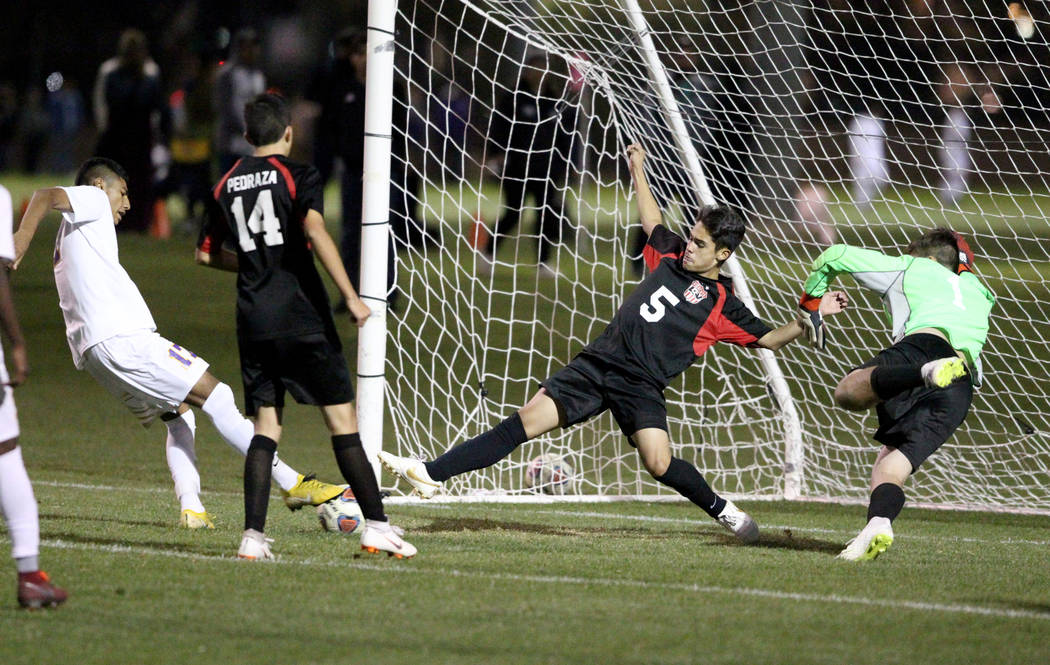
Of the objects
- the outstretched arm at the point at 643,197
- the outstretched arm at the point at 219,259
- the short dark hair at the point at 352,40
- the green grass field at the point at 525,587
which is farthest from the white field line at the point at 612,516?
the short dark hair at the point at 352,40

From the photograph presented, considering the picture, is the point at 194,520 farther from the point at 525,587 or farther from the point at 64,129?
the point at 64,129

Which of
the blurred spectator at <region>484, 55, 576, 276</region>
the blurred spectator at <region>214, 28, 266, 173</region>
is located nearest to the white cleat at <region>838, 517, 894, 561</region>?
the blurred spectator at <region>484, 55, 576, 276</region>

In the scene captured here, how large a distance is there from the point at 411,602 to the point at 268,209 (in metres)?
1.60

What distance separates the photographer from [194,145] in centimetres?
2048

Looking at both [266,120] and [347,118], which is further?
[347,118]

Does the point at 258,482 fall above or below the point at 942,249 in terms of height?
below

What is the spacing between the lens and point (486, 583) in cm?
566

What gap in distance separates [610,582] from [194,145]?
15808mm

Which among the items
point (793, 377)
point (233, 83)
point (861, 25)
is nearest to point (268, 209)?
point (793, 377)

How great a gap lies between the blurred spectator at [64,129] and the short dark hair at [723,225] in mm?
32395

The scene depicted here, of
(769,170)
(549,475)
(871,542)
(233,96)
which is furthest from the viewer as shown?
(233,96)

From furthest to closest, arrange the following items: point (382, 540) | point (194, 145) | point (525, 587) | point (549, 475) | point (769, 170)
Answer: point (194, 145)
point (769, 170)
point (549, 475)
point (382, 540)
point (525, 587)

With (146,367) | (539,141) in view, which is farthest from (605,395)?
(539,141)

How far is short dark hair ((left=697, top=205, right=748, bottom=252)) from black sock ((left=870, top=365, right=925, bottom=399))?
854mm
